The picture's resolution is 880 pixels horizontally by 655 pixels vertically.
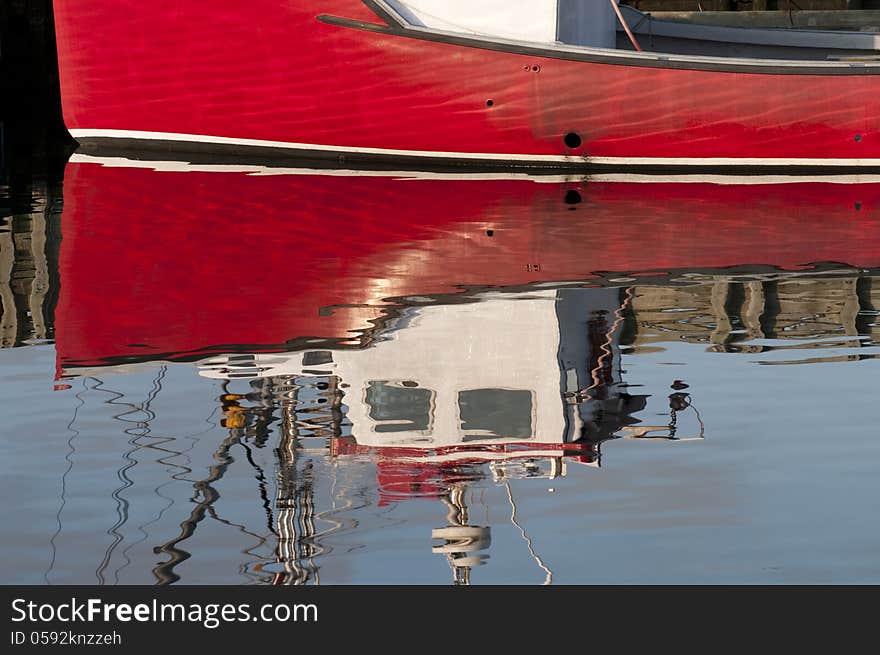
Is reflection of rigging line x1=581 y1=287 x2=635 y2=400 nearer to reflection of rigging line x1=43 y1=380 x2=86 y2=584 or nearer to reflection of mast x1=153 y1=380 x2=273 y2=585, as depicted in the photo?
reflection of mast x1=153 y1=380 x2=273 y2=585

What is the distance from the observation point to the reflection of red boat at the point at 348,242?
991 cm

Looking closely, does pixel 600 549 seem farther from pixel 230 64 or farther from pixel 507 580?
pixel 230 64

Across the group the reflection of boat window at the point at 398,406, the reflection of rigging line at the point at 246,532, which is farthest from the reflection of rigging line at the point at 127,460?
the reflection of boat window at the point at 398,406

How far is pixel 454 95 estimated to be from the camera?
Answer: 19.8m

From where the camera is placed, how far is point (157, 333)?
9.45 meters

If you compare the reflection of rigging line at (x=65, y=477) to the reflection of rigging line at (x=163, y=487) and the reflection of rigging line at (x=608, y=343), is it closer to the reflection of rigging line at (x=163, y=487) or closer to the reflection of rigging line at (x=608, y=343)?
the reflection of rigging line at (x=163, y=487)

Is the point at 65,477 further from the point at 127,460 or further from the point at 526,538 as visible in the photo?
the point at 526,538

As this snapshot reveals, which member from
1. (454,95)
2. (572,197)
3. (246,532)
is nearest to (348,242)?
(572,197)

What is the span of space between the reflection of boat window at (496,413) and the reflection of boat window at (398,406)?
6.6 inches

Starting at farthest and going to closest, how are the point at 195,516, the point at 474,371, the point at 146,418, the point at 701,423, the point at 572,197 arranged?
the point at 572,197 → the point at 474,371 → the point at 146,418 → the point at 701,423 → the point at 195,516

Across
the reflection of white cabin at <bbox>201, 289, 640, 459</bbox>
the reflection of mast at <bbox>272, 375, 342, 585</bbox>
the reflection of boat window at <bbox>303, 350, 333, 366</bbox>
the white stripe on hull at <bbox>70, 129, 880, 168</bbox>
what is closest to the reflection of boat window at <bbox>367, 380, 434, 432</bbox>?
the reflection of white cabin at <bbox>201, 289, 640, 459</bbox>

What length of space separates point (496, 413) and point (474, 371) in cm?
71

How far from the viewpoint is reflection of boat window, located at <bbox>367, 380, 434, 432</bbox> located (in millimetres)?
7312
